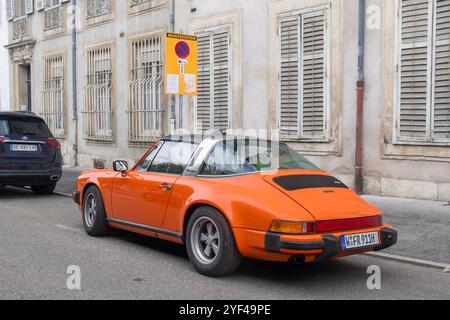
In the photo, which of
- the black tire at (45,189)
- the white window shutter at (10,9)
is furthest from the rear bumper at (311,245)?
the white window shutter at (10,9)

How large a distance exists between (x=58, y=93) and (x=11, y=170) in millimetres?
10306

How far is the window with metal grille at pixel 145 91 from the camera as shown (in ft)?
53.7

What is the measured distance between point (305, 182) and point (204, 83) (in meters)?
9.26

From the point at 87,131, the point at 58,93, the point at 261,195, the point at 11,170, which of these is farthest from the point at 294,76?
the point at 58,93

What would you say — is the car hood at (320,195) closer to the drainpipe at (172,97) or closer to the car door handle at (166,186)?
the car door handle at (166,186)

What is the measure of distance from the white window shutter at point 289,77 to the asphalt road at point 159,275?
19.0ft

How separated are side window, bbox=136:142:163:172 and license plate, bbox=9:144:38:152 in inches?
212

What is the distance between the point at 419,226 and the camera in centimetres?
819

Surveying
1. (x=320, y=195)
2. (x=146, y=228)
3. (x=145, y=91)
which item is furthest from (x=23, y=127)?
(x=320, y=195)

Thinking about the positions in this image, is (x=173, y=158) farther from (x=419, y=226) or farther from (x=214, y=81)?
(x=214, y=81)

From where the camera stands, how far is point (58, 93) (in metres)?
21.2

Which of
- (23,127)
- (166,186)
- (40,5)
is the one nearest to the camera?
(166,186)

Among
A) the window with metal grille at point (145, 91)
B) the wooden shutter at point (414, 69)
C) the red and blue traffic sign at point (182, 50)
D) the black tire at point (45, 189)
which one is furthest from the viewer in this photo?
the window with metal grille at point (145, 91)
